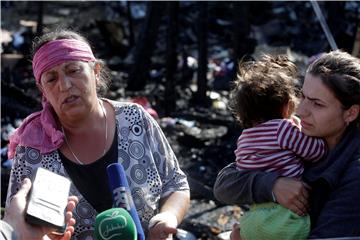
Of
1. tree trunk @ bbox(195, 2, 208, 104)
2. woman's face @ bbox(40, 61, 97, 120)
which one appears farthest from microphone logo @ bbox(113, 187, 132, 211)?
tree trunk @ bbox(195, 2, 208, 104)

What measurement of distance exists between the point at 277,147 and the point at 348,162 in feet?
0.86

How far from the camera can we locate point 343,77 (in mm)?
2285

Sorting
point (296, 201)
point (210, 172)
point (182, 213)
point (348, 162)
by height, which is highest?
point (348, 162)

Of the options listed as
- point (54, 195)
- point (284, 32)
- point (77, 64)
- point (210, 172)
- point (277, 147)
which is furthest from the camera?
point (284, 32)

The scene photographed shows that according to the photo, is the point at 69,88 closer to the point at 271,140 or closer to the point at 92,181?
the point at 92,181

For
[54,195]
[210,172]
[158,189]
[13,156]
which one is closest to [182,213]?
[158,189]

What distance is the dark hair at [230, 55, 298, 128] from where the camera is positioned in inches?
98.3

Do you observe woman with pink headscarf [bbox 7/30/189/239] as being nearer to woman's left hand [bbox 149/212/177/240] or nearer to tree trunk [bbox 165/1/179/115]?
woman's left hand [bbox 149/212/177/240]

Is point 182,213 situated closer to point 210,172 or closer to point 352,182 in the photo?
point 352,182

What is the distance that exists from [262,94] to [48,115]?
3.14 feet

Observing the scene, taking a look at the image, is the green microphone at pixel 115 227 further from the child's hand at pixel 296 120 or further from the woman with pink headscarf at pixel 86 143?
the child's hand at pixel 296 120

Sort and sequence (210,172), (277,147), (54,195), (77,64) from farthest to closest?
1. (210,172)
2. (77,64)
3. (277,147)
4. (54,195)

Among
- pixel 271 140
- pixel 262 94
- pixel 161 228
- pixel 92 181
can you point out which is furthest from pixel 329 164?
pixel 92 181

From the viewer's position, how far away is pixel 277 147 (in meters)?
2.42
